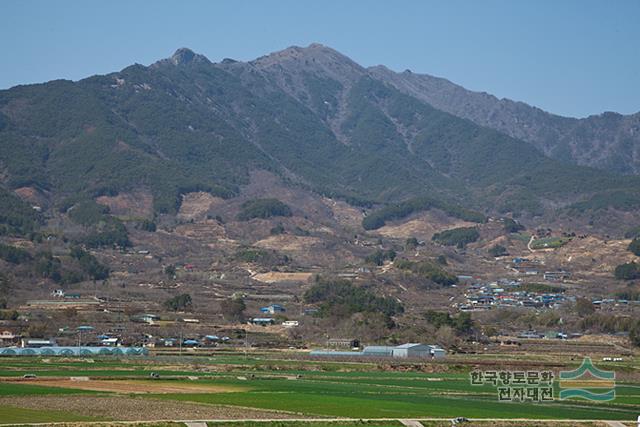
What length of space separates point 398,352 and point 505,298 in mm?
68511

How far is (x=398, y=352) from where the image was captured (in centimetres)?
11062

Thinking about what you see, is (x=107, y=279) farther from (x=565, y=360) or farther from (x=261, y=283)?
(x=565, y=360)

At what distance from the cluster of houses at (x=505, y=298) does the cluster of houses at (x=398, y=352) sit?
174ft

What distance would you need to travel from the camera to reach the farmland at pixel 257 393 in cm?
5978

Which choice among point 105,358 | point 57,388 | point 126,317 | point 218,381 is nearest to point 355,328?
point 126,317

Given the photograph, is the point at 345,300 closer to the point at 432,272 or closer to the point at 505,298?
the point at 505,298

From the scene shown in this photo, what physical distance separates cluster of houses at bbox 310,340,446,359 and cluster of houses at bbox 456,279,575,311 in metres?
52.9

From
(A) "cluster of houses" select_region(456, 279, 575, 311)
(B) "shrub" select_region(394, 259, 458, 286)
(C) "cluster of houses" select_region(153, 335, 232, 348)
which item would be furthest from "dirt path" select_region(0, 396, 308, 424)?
(B) "shrub" select_region(394, 259, 458, 286)

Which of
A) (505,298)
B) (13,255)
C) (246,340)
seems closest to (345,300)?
(246,340)

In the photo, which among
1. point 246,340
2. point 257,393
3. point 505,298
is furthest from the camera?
point 505,298

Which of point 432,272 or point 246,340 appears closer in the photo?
point 246,340

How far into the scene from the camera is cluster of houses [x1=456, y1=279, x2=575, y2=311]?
555 ft

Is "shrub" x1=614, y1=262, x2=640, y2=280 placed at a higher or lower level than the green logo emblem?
higher

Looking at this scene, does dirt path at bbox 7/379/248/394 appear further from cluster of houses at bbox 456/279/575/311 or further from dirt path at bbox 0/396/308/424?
cluster of houses at bbox 456/279/575/311
